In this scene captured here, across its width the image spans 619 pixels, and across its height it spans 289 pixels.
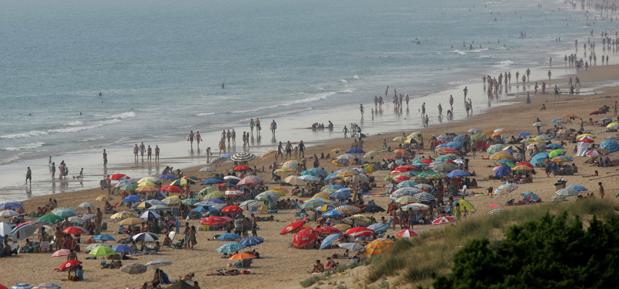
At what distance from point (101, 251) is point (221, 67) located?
72904 mm

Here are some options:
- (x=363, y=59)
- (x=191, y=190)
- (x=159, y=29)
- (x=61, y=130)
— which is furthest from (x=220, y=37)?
(x=191, y=190)

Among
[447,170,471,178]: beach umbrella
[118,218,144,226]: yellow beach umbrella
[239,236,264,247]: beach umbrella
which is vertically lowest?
[239,236,264,247]: beach umbrella

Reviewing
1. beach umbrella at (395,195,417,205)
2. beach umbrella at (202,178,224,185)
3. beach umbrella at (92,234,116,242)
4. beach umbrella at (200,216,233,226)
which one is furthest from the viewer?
beach umbrella at (202,178,224,185)

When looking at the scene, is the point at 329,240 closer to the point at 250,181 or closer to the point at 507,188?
the point at 507,188

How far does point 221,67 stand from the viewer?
9875 cm

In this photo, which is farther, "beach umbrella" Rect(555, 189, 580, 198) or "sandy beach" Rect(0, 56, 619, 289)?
"beach umbrella" Rect(555, 189, 580, 198)

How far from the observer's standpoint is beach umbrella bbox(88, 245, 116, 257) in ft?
86.8

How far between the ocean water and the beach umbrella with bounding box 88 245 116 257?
1679 cm

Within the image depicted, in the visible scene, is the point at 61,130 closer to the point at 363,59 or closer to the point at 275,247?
the point at 275,247

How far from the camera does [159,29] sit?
535 feet

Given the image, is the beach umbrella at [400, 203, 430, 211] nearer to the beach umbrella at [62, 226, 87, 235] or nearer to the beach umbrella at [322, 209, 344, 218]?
the beach umbrella at [322, 209, 344, 218]

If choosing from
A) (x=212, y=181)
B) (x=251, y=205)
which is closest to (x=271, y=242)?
(x=251, y=205)

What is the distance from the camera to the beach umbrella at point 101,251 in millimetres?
26469

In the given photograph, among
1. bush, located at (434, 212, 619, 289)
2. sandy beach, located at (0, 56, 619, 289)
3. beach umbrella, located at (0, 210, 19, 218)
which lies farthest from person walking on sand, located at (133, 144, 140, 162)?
bush, located at (434, 212, 619, 289)
